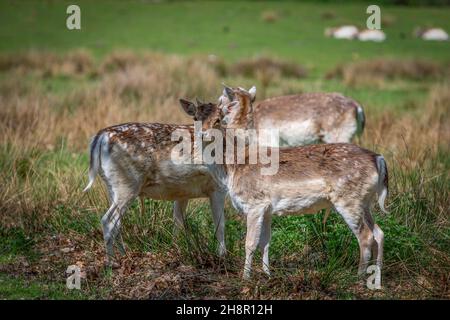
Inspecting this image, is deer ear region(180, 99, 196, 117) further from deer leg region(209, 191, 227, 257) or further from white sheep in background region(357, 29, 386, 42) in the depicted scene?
white sheep in background region(357, 29, 386, 42)

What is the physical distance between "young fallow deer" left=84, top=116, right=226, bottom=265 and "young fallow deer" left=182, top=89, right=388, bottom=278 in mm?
557

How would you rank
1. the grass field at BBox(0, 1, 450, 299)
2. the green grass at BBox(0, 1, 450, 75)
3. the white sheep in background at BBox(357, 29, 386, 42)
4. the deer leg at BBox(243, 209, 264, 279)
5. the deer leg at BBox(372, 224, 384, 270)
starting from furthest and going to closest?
the white sheep in background at BBox(357, 29, 386, 42) → the green grass at BBox(0, 1, 450, 75) → the grass field at BBox(0, 1, 450, 299) → the deer leg at BBox(372, 224, 384, 270) → the deer leg at BBox(243, 209, 264, 279)

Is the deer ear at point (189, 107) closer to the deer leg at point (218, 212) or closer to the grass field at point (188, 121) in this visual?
the deer leg at point (218, 212)

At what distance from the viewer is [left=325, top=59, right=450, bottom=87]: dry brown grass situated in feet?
71.7

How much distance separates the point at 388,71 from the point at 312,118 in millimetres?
12206

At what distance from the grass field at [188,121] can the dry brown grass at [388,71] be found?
55mm

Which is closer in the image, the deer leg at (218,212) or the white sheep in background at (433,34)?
the deer leg at (218,212)

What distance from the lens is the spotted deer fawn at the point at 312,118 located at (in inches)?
452

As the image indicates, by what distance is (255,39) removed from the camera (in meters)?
28.3

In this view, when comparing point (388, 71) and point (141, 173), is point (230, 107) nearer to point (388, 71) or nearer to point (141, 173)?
point (141, 173)

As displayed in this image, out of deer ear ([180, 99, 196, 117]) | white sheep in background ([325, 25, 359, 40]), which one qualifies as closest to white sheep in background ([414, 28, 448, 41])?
white sheep in background ([325, 25, 359, 40])

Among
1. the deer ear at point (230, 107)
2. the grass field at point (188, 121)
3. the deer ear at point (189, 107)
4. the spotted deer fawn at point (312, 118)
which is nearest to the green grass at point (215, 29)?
the grass field at point (188, 121)

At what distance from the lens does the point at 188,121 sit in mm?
14203

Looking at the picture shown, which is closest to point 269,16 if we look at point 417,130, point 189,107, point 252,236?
point 417,130
